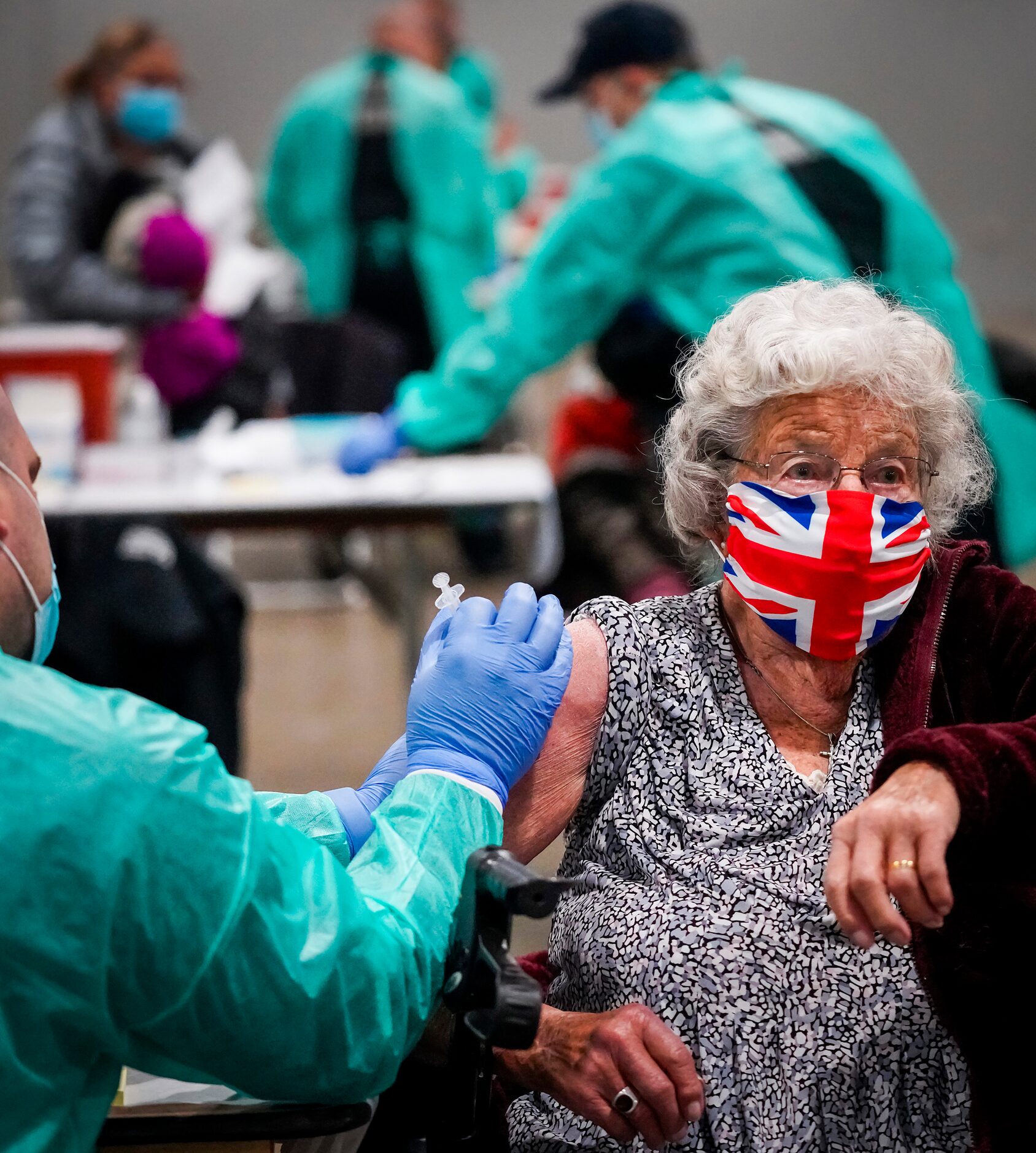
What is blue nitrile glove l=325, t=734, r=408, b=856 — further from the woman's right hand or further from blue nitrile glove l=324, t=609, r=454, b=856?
the woman's right hand

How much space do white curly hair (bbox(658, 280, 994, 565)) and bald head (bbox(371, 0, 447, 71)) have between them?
15.0ft

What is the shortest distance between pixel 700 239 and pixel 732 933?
1900mm

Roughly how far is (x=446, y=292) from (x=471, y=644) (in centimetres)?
446

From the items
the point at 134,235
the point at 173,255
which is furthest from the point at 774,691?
the point at 134,235

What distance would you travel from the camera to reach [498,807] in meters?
1.44

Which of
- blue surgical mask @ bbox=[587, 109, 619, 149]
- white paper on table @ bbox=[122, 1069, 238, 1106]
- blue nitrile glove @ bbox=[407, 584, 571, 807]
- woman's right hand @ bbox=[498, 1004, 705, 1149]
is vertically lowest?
woman's right hand @ bbox=[498, 1004, 705, 1149]

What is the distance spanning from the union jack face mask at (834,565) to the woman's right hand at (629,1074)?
0.47 meters

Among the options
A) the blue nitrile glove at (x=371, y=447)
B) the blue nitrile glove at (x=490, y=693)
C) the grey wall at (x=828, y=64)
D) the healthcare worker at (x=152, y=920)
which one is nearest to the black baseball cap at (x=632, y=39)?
the blue nitrile glove at (x=371, y=447)

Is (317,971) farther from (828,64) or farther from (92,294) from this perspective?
(828,64)

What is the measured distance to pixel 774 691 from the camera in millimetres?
1715

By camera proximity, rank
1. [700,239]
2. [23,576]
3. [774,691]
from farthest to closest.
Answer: [700,239] → [774,691] → [23,576]

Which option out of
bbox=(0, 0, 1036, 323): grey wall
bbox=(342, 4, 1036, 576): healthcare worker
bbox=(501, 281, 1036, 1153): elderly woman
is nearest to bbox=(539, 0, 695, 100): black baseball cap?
bbox=(342, 4, 1036, 576): healthcare worker


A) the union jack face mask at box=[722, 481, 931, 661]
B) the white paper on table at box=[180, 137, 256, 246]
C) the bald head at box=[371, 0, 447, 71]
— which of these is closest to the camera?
the union jack face mask at box=[722, 481, 931, 661]

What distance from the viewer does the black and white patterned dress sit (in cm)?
151
